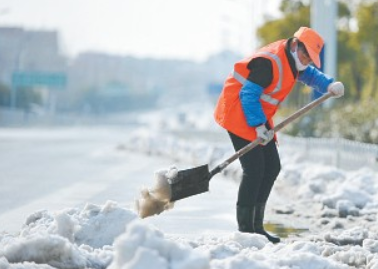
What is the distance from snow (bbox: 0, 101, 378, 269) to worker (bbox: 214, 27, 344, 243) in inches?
17.4

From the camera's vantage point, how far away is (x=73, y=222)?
7.49m

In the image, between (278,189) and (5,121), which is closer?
(278,189)

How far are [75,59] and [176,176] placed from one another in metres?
141

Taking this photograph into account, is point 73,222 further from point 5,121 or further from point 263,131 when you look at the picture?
point 5,121

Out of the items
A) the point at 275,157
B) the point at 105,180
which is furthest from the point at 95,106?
the point at 275,157

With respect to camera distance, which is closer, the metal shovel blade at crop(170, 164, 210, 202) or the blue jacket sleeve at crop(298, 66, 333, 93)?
the metal shovel blade at crop(170, 164, 210, 202)

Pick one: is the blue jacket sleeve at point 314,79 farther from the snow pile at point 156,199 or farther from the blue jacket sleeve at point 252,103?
the snow pile at point 156,199

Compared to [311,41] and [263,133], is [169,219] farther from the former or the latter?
[311,41]

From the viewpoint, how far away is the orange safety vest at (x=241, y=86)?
8.79m

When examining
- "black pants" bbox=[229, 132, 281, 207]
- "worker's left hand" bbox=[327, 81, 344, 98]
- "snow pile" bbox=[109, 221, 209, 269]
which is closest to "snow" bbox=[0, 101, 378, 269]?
"snow pile" bbox=[109, 221, 209, 269]

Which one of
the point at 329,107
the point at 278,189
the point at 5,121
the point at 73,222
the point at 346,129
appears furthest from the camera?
the point at 5,121

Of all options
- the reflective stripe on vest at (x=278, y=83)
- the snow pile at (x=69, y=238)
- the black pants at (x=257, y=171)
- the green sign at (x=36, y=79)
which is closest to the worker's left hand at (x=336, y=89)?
the reflective stripe on vest at (x=278, y=83)

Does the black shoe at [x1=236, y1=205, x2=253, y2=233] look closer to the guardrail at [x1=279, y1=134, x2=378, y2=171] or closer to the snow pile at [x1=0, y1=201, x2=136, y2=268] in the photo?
the snow pile at [x1=0, y1=201, x2=136, y2=268]

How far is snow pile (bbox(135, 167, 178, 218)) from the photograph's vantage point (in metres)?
8.70
